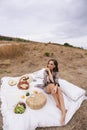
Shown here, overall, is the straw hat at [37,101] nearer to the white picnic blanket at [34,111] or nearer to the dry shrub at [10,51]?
the white picnic blanket at [34,111]

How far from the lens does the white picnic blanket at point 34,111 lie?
3.68 metres

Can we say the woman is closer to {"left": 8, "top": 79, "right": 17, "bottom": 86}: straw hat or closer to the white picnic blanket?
the white picnic blanket

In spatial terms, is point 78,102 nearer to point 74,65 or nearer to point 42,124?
point 42,124

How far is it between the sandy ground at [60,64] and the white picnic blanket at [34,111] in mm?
170

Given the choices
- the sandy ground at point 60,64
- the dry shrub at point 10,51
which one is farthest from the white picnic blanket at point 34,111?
the dry shrub at point 10,51

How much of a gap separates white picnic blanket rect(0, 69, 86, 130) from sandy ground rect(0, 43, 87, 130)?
0.17 metres

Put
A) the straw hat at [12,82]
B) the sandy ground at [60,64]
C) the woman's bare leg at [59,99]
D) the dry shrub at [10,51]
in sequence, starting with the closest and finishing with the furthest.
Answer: the woman's bare leg at [59,99] → the sandy ground at [60,64] → the straw hat at [12,82] → the dry shrub at [10,51]

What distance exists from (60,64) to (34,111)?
3.34m

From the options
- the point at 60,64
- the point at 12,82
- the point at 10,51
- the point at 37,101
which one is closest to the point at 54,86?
the point at 37,101

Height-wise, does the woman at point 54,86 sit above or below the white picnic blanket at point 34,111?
above

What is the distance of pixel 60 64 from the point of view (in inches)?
280

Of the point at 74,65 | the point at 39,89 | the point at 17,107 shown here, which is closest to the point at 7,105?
the point at 17,107

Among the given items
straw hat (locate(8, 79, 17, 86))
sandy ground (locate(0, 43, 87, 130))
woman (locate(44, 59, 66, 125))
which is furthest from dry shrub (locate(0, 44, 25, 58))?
woman (locate(44, 59, 66, 125))

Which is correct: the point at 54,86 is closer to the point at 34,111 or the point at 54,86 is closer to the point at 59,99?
the point at 59,99
